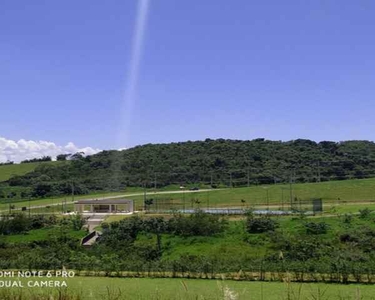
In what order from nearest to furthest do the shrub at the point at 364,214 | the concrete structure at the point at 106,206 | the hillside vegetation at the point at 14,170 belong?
1. the shrub at the point at 364,214
2. the concrete structure at the point at 106,206
3. the hillside vegetation at the point at 14,170

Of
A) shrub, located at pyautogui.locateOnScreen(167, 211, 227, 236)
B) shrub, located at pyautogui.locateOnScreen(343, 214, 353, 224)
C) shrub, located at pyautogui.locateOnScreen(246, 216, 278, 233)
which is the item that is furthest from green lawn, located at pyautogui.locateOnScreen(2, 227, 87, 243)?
shrub, located at pyautogui.locateOnScreen(343, 214, 353, 224)

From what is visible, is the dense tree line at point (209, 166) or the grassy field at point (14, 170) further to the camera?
the grassy field at point (14, 170)

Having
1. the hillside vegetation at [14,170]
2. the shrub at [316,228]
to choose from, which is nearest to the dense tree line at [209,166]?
the hillside vegetation at [14,170]

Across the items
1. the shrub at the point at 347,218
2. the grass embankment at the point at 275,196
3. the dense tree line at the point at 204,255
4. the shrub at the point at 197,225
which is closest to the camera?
the dense tree line at the point at 204,255

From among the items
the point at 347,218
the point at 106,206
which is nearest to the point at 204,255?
the point at 347,218

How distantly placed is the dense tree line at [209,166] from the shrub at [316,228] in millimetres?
36397

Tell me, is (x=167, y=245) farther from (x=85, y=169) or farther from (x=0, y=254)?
(x=85, y=169)

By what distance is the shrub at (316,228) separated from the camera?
3544cm

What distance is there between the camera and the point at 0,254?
118ft

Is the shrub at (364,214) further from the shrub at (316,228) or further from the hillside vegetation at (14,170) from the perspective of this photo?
the hillside vegetation at (14,170)

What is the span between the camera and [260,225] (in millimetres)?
37594

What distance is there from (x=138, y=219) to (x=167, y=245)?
601 centimetres

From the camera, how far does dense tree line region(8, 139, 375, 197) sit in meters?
79.8

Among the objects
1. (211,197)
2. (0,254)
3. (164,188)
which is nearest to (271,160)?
(164,188)
